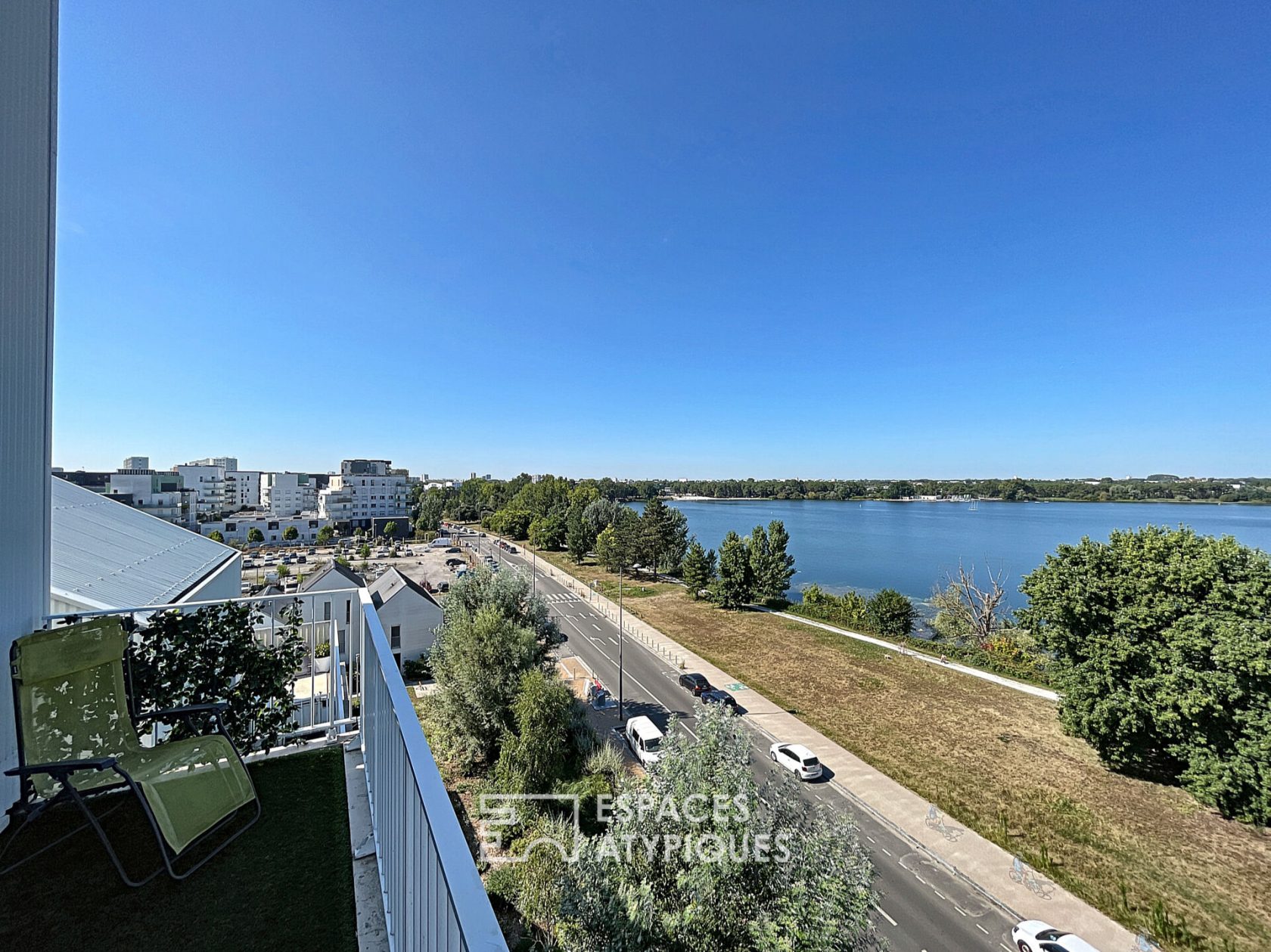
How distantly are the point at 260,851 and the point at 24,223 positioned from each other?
3277 mm

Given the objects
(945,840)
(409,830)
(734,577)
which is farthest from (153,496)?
(409,830)

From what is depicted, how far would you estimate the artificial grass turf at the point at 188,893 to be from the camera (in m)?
1.66

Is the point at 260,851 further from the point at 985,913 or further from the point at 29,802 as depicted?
the point at 985,913

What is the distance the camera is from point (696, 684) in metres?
16.3

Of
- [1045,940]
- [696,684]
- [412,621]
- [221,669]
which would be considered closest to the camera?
[221,669]

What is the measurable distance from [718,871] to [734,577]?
2317cm

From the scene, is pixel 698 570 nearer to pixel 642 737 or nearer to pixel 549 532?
pixel 642 737

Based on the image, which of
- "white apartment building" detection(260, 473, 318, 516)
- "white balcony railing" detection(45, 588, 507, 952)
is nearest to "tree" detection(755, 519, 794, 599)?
"white balcony railing" detection(45, 588, 507, 952)

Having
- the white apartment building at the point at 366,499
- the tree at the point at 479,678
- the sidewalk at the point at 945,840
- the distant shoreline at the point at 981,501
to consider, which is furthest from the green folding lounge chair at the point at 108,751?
the distant shoreline at the point at 981,501

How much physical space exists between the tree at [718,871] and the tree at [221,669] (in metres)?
4.32

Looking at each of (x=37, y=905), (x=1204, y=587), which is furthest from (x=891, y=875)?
(x=37, y=905)

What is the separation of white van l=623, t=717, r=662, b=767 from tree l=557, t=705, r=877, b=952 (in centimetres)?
639

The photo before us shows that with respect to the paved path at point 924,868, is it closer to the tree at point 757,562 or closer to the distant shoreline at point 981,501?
the tree at point 757,562

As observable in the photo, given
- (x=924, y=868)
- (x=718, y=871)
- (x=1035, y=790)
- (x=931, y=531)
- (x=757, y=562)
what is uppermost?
(x=718, y=871)
